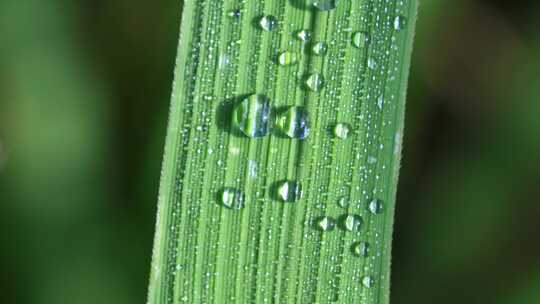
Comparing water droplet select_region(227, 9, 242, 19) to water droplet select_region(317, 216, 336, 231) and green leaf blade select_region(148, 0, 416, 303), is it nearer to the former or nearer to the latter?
green leaf blade select_region(148, 0, 416, 303)

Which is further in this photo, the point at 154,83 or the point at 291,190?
the point at 154,83

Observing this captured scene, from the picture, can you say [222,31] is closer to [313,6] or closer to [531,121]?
[313,6]

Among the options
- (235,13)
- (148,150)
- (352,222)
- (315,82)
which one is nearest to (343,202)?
(352,222)

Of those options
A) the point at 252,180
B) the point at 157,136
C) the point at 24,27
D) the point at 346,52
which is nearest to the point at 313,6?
the point at 346,52

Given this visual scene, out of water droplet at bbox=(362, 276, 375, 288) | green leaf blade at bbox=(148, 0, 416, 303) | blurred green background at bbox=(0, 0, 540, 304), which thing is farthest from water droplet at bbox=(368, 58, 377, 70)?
blurred green background at bbox=(0, 0, 540, 304)

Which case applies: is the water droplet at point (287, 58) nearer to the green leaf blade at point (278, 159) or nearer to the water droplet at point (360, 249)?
the green leaf blade at point (278, 159)

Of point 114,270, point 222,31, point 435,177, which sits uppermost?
point 222,31

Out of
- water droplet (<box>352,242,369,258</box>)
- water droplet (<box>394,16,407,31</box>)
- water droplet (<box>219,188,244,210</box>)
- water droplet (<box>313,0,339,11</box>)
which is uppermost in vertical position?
water droplet (<box>313,0,339,11</box>)

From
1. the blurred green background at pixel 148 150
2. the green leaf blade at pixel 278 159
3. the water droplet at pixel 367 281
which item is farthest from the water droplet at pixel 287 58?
the blurred green background at pixel 148 150
